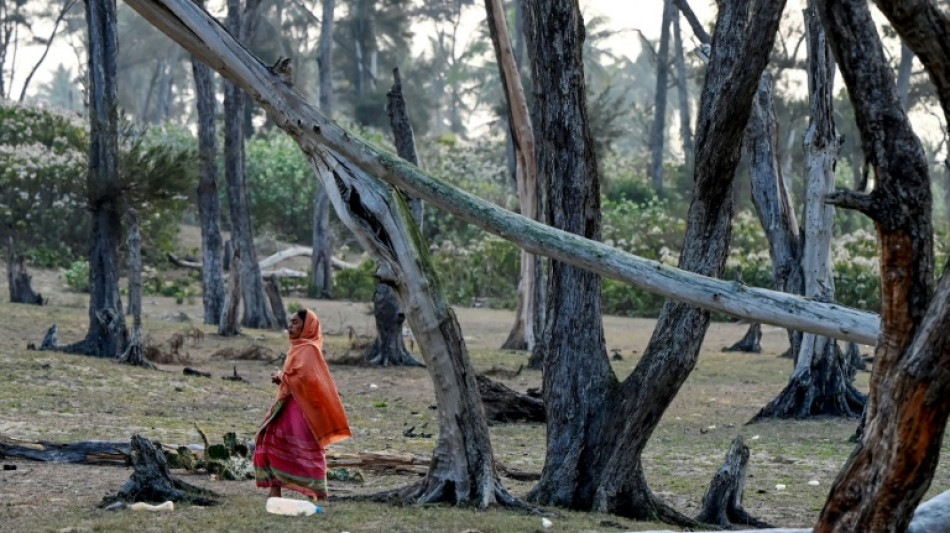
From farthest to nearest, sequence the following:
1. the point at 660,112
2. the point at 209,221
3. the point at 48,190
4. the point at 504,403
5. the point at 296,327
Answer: the point at 660,112 < the point at 48,190 < the point at 209,221 < the point at 504,403 < the point at 296,327

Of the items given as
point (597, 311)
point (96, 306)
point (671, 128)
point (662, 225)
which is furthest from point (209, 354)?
point (671, 128)

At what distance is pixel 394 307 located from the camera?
16625mm

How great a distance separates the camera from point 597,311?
7.96 metres

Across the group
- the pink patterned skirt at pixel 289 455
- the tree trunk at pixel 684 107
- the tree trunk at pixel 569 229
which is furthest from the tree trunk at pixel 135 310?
the tree trunk at pixel 684 107

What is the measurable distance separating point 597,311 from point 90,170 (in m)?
10.4

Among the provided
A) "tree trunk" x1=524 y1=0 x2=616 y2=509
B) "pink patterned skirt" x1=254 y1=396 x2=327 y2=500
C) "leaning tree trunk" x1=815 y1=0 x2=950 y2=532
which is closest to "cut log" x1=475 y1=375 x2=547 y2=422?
"pink patterned skirt" x1=254 y1=396 x2=327 y2=500

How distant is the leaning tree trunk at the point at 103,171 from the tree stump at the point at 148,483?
9.02 m

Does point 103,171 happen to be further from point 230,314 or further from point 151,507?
point 151,507

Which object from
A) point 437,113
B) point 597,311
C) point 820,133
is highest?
point 437,113

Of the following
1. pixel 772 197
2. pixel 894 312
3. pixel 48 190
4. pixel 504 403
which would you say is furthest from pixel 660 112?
pixel 894 312

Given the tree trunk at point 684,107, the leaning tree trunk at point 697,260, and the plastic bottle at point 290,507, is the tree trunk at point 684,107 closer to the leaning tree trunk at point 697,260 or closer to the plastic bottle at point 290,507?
the leaning tree trunk at point 697,260

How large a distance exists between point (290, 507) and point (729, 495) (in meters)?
2.51

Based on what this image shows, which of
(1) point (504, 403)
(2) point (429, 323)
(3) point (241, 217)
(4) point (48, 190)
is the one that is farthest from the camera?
(4) point (48, 190)

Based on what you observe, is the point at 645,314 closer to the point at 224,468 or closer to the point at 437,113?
the point at 224,468
